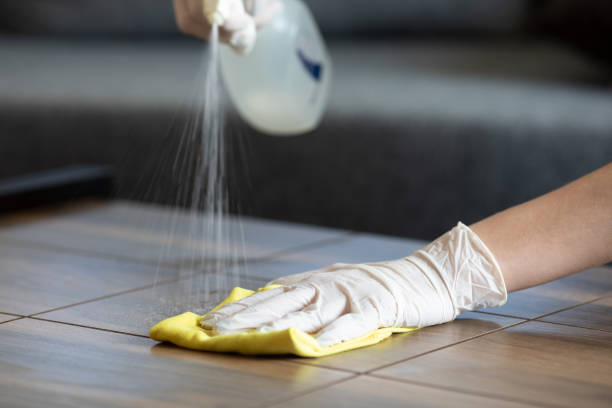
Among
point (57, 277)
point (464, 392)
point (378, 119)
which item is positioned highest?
point (378, 119)

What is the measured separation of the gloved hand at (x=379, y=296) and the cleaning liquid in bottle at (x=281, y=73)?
0.60 meters

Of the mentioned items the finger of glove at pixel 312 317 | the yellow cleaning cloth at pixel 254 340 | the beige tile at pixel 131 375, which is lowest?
the beige tile at pixel 131 375

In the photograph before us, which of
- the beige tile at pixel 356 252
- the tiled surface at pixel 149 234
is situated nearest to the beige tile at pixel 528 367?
the beige tile at pixel 356 252

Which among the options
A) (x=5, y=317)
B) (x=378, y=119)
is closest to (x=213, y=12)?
(x=5, y=317)

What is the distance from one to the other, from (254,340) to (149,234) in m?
0.72

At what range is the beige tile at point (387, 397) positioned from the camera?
2.33ft

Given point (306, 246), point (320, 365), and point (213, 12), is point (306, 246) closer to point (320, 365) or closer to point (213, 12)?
point (213, 12)

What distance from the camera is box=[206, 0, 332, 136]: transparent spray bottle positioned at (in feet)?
4.90

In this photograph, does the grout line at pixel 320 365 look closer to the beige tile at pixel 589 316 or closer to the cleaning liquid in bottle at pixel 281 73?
Result: the beige tile at pixel 589 316

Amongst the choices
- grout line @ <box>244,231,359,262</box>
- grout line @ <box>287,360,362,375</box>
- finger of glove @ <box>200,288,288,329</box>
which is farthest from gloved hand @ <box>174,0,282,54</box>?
grout line @ <box>287,360,362,375</box>

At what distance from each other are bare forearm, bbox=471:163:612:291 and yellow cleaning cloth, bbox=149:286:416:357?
16 centimetres

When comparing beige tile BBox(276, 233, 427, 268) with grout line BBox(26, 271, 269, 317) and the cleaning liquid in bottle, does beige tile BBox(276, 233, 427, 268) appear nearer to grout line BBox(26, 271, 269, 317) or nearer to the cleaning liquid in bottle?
grout line BBox(26, 271, 269, 317)

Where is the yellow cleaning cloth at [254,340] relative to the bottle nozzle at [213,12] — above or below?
below

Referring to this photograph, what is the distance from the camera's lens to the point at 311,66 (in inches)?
61.1
